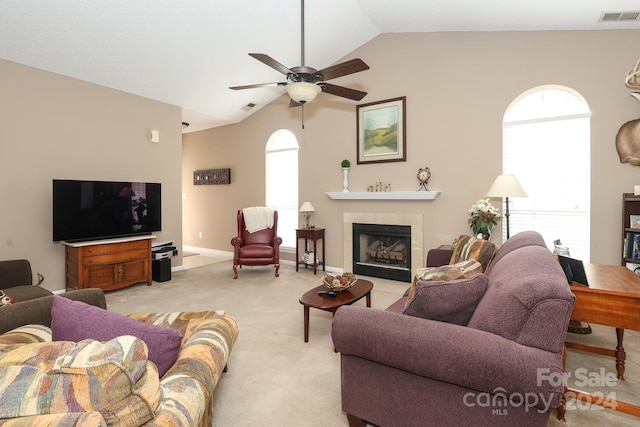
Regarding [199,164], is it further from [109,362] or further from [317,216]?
[109,362]

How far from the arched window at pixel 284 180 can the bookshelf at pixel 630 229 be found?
4.51 metres

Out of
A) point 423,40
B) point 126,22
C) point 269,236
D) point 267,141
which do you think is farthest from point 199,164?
point 423,40

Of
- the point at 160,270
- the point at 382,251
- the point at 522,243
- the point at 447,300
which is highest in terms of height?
the point at 522,243

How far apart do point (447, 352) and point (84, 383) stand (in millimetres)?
1253

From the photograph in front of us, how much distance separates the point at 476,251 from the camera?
286 cm

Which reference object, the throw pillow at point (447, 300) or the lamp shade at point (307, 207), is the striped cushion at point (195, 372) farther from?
the lamp shade at point (307, 207)

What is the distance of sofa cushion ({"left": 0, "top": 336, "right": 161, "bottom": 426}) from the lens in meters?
0.76

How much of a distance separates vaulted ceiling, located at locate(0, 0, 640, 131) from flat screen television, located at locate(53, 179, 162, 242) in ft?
4.76

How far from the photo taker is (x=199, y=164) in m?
7.29

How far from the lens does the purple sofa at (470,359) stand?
48.5 inches

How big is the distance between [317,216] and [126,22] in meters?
3.67

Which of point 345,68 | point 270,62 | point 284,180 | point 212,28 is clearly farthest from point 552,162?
point 212,28

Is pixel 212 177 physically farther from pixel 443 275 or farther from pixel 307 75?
pixel 443 275

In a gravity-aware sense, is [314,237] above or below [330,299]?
above
